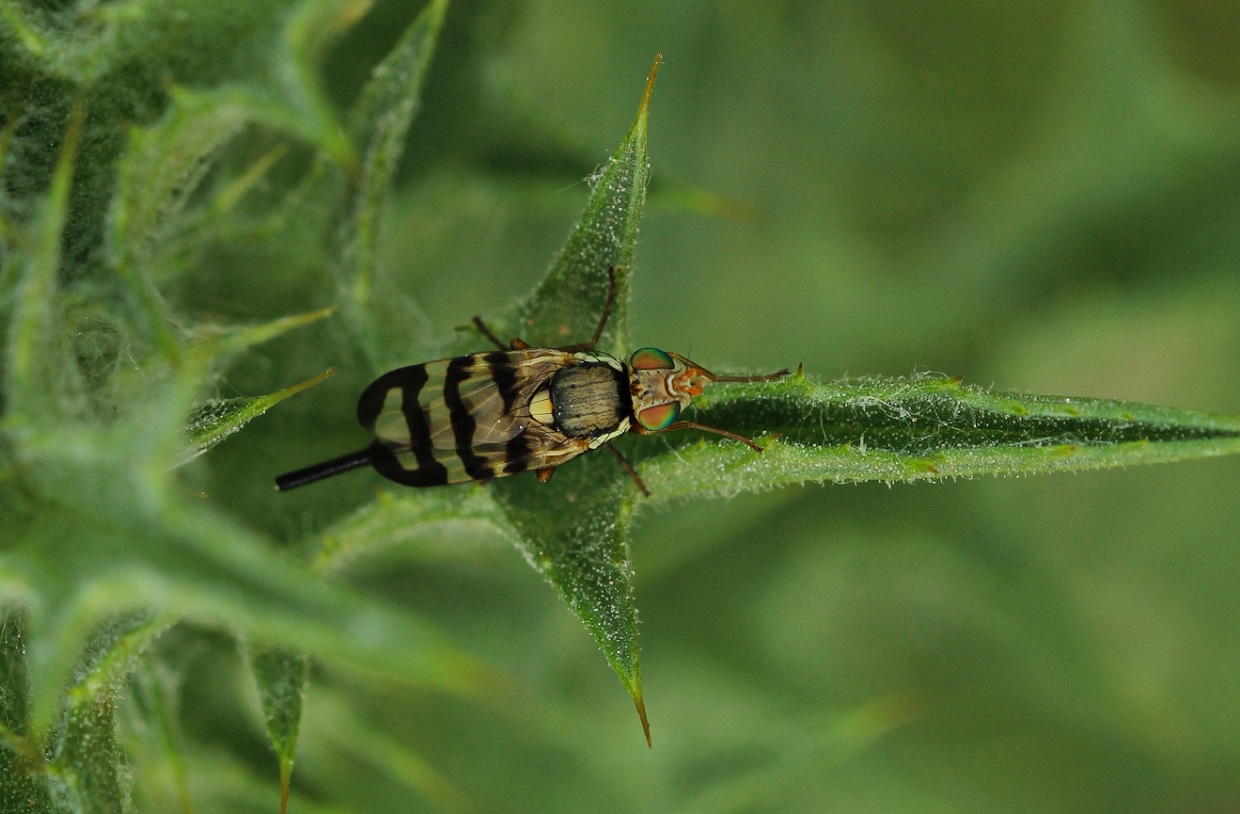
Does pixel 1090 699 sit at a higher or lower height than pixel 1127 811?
higher

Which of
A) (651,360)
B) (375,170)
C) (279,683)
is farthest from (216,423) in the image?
(651,360)

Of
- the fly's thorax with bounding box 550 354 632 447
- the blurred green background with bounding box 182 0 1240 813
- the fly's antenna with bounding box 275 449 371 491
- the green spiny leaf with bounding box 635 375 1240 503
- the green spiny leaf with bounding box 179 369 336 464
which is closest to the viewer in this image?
the green spiny leaf with bounding box 635 375 1240 503

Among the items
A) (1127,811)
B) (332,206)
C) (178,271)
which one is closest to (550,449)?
(332,206)

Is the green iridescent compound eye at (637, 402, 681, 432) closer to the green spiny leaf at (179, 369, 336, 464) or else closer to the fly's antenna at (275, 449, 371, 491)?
the fly's antenna at (275, 449, 371, 491)

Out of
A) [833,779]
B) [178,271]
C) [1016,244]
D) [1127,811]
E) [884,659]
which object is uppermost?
[178,271]

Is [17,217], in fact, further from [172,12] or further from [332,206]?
[332,206]

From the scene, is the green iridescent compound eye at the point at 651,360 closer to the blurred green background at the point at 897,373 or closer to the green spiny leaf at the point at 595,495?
the blurred green background at the point at 897,373

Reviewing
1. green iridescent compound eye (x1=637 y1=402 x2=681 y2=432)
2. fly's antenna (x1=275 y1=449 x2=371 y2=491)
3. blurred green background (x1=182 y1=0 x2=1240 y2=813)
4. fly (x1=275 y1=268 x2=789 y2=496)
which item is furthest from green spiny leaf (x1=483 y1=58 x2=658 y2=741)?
blurred green background (x1=182 y1=0 x2=1240 y2=813)
